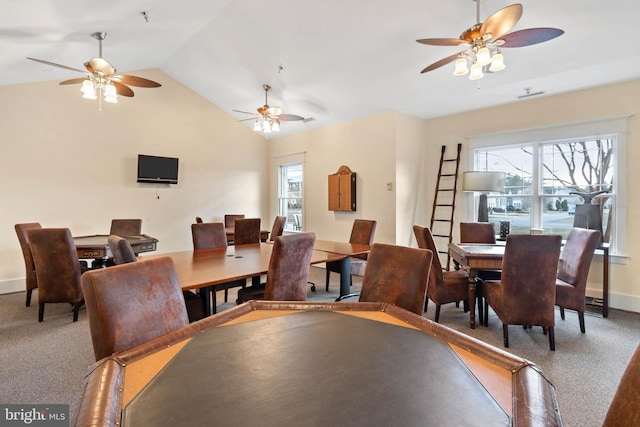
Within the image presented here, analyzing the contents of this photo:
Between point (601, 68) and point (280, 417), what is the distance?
15.1 ft

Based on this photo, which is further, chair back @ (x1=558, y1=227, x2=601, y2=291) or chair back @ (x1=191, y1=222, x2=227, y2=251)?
chair back @ (x1=191, y1=222, x2=227, y2=251)

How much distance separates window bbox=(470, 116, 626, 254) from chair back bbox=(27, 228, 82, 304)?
534 cm

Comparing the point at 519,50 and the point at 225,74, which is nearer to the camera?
the point at 519,50

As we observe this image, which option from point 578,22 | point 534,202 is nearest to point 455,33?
point 578,22

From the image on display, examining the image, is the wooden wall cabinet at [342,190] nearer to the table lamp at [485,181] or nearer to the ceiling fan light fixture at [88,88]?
the table lamp at [485,181]

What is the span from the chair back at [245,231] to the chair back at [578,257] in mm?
3657

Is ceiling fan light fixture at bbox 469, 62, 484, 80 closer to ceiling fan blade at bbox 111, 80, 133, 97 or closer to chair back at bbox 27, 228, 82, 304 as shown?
ceiling fan blade at bbox 111, 80, 133, 97

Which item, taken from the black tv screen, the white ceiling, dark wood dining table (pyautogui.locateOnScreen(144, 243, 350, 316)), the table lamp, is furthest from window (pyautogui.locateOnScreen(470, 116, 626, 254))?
the black tv screen

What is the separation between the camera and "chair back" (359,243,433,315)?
171 cm

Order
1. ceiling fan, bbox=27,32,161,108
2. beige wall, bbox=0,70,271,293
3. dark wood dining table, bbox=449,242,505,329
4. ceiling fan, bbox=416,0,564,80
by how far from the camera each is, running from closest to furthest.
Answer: ceiling fan, bbox=416,0,564,80 < dark wood dining table, bbox=449,242,505,329 < ceiling fan, bbox=27,32,161,108 < beige wall, bbox=0,70,271,293

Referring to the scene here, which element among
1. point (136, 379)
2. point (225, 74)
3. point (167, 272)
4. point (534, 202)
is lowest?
point (136, 379)

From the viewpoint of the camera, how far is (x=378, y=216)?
5195mm

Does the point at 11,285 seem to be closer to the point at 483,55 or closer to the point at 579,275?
the point at 483,55

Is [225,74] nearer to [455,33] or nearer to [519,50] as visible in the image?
[455,33]
